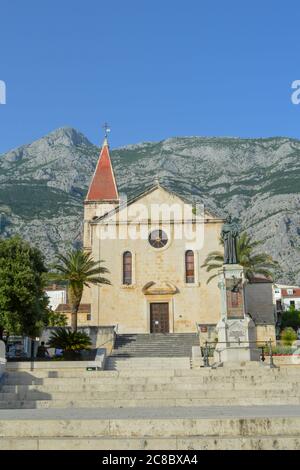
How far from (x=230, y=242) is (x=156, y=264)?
43.4ft

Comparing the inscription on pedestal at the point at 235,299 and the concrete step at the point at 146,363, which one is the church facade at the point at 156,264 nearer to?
the concrete step at the point at 146,363

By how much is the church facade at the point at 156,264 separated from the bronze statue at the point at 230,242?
1165 centimetres

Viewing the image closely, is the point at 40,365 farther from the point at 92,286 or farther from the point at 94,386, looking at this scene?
the point at 92,286

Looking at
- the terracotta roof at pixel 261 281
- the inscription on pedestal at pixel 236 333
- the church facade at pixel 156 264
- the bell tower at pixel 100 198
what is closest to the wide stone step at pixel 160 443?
the inscription on pedestal at pixel 236 333

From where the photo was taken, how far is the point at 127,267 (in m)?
36.3

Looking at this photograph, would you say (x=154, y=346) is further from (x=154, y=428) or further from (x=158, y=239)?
(x=154, y=428)

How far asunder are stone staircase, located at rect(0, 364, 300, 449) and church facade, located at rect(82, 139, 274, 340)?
15.6 meters

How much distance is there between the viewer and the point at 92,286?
3603cm

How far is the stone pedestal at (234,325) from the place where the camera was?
67.5 feet

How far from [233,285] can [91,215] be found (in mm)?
26192

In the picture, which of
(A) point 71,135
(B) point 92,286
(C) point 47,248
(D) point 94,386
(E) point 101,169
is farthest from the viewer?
(A) point 71,135

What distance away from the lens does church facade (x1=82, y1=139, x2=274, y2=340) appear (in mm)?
34906

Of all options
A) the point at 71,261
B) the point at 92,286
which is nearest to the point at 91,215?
the point at 92,286

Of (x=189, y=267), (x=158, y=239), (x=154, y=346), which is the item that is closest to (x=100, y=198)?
(x=158, y=239)
